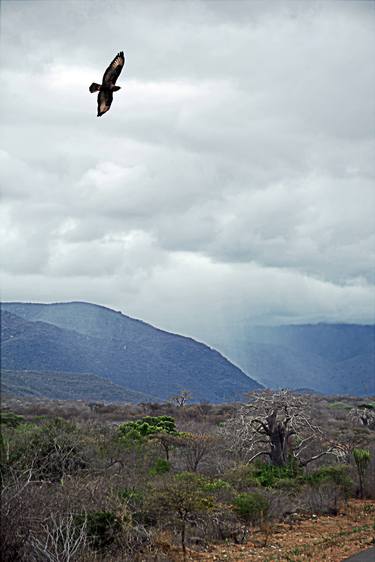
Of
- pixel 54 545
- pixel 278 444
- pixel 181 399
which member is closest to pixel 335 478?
pixel 278 444

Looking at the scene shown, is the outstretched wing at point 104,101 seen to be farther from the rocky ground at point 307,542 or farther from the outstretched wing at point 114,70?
the rocky ground at point 307,542

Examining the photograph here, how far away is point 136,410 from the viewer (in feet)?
218

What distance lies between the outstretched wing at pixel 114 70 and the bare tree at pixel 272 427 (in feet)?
90.4

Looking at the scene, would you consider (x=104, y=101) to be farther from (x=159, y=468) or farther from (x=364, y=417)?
(x=364, y=417)

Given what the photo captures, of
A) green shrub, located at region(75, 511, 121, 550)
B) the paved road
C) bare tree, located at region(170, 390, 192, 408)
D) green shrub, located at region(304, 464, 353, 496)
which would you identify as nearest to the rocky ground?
the paved road

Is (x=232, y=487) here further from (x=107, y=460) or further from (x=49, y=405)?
(x=49, y=405)

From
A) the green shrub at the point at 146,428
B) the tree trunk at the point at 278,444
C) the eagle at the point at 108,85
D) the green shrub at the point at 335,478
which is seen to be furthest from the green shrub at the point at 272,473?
the eagle at the point at 108,85

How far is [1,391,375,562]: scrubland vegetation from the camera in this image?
12.4 m

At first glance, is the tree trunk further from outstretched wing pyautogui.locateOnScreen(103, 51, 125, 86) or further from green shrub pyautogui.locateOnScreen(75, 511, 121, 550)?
outstretched wing pyautogui.locateOnScreen(103, 51, 125, 86)

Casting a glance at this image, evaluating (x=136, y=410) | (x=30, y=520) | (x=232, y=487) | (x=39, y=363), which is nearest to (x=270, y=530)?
(x=232, y=487)

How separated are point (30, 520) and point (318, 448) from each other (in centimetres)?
2982

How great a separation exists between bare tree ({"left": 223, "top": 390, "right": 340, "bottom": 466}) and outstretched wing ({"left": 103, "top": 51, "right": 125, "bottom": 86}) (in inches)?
1085

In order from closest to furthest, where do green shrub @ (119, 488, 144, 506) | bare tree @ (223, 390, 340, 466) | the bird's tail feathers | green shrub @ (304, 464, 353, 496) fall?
the bird's tail feathers
green shrub @ (119, 488, 144, 506)
green shrub @ (304, 464, 353, 496)
bare tree @ (223, 390, 340, 466)

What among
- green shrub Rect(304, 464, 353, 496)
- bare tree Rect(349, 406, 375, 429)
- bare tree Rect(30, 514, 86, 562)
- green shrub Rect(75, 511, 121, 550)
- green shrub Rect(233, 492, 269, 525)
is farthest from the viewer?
bare tree Rect(349, 406, 375, 429)
